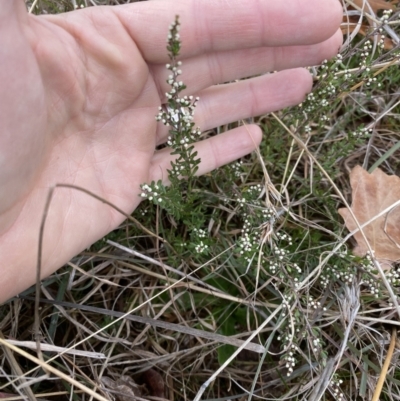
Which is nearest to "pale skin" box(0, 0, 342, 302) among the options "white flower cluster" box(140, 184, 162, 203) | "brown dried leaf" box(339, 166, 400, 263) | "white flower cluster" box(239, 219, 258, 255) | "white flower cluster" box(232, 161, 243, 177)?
"white flower cluster" box(232, 161, 243, 177)

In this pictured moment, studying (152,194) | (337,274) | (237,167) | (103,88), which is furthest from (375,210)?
(103,88)

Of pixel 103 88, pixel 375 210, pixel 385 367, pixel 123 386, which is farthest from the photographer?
pixel 375 210

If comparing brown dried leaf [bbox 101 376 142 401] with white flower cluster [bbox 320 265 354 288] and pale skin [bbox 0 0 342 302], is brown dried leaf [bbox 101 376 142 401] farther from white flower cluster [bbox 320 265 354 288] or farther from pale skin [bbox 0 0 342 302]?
white flower cluster [bbox 320 265 354 288]

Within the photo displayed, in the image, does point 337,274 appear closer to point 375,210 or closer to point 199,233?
point 375,210

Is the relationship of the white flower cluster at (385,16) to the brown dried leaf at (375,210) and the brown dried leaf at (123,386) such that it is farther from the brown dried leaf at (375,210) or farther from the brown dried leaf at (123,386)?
the brown dried leaf at (123,386)

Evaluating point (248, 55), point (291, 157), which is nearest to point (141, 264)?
point (291, 157)

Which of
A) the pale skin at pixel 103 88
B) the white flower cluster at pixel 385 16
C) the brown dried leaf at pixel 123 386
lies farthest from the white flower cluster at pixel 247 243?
the white flower cluster at pixel 385 16
